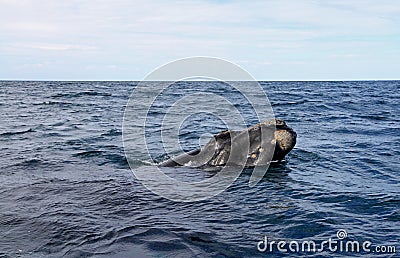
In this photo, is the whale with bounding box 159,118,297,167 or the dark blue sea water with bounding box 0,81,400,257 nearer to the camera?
the dark blue sea water with bounding box 0,81,400,257

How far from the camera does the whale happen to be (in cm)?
1078

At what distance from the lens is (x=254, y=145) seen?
10.9 metres

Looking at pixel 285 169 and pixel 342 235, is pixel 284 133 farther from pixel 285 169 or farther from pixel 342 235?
pixel 342 235

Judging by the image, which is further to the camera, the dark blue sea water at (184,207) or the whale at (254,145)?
the whale at (254,145)

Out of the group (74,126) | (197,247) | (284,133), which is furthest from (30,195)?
(74,126)

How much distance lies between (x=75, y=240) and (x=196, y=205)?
2.55 m

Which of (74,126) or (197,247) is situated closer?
(197,247)

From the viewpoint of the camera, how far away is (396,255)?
5.98 meters

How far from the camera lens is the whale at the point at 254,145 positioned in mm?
10781

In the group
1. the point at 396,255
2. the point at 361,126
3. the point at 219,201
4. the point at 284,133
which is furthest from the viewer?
the point at 361,126

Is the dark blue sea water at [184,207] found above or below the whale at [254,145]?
below

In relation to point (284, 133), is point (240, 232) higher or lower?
lower

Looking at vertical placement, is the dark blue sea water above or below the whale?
below

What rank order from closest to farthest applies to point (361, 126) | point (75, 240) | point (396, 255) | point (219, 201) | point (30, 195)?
1. point (396, 255)
2. point (75, 240)
3. point (219, 201)
4. point (30, 195)
5. point (361, 126)
